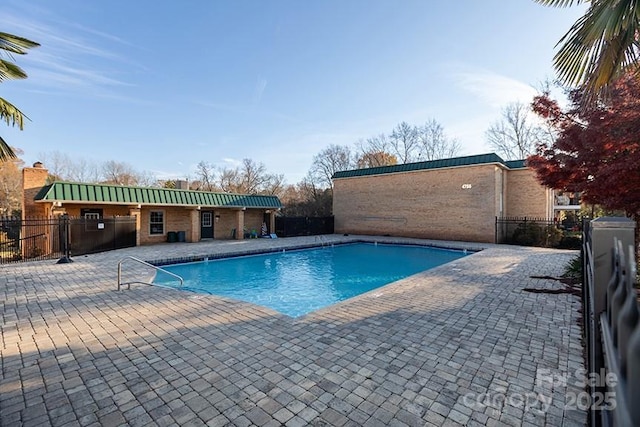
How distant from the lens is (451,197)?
17734mm

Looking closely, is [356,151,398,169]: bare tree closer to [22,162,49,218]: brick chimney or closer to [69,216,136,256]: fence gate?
[69,216,136,256]: fence gate

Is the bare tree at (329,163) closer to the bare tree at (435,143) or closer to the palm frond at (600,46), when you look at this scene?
the bare tree at (435,143)

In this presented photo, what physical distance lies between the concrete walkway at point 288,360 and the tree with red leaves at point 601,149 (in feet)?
9.29

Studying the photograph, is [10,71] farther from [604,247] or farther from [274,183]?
[274,183]

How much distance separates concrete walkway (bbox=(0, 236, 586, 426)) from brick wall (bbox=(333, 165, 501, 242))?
11.7m

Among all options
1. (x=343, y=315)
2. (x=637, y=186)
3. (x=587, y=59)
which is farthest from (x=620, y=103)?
(x=343, y=315)

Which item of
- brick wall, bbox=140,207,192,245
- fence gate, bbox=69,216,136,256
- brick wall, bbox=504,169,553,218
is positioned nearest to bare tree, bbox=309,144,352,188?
brick wall, bbox=504,169,553,218

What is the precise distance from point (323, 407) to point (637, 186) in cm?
781

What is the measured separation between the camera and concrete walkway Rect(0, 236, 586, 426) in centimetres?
269

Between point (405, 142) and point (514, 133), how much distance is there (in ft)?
32.2

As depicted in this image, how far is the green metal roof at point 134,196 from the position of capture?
12.1 metres

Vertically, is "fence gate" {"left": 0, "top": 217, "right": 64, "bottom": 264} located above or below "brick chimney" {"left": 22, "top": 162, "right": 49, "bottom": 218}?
below

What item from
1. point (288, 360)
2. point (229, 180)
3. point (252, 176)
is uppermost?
point (252, 176)

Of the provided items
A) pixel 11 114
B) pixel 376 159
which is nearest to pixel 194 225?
pixel 11 114
